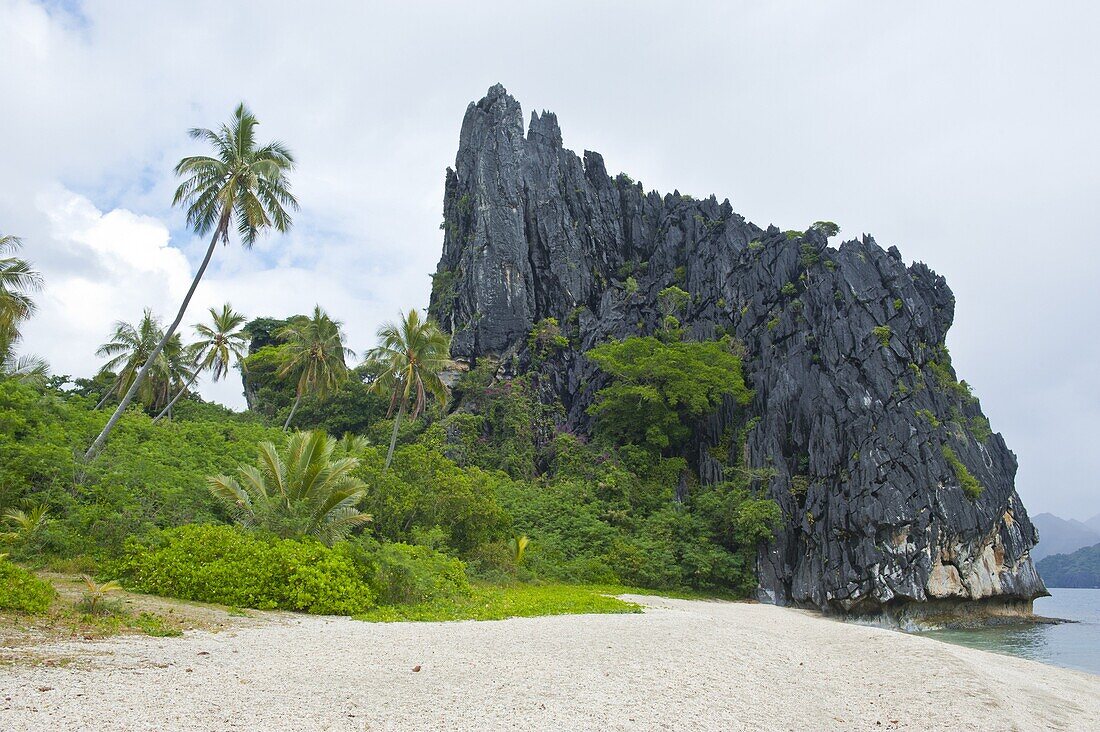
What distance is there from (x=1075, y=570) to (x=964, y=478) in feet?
316

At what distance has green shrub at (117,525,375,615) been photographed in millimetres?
11617

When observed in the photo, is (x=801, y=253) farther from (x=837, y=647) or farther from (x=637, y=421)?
(x=837, y=647)

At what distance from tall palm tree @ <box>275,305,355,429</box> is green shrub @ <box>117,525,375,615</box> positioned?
2010cm

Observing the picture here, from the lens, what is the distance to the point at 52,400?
1927 centimetres

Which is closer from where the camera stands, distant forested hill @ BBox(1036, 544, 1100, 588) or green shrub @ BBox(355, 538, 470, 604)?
green shrub @ BBox(355, 538, 470, 604)

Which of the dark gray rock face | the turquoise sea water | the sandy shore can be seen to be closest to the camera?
the sandy shore

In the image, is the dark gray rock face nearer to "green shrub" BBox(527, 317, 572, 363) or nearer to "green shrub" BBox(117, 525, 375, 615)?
"green shrub" BBox(527, 317, 572, 363)

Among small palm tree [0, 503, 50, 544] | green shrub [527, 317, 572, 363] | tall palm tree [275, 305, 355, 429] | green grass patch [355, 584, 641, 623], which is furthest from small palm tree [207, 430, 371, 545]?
green shrub [527, 317, 572, 363]

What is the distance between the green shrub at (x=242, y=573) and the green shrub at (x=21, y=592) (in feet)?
10.2

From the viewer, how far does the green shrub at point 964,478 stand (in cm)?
2606

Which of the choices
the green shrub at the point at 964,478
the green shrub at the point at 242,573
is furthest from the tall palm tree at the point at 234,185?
the green shrub at the point at 964,478

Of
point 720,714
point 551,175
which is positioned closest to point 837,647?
point 720,714

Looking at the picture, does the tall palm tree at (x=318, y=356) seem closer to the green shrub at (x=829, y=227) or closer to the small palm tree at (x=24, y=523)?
the small palm tree at (x=24, y=523)

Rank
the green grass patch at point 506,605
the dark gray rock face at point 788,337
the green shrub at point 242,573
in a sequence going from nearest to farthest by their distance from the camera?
the green shrub at point 242,573
the green grass patch at point 506,605
the dark gray rock face at point 788,337
